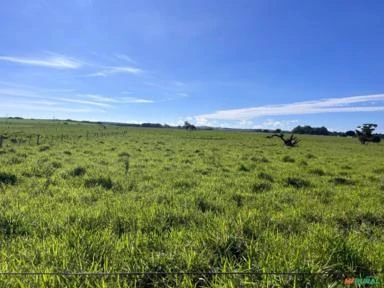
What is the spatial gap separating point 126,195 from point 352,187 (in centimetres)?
778

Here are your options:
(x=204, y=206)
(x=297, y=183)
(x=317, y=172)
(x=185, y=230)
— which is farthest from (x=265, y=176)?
(x=185, y=230)

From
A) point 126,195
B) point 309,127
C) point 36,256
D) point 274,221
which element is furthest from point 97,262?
point 309,127

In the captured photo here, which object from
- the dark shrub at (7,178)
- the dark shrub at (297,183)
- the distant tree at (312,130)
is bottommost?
the dark shrub at (7,178)

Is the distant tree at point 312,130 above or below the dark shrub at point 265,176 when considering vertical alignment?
above

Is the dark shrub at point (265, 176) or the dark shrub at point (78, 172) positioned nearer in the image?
the dark shrub at point (78, 172)

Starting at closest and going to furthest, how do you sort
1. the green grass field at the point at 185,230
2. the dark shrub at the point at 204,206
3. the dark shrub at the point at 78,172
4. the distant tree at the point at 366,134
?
the green grass field at the point at 185,230
the dark shrub at the point at 204,206
the dark shrub at the point at 78,172
the distant tree at the point at 366,134

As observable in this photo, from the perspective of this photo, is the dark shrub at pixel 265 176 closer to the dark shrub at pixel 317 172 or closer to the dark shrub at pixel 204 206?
the dark shrub at pixel 317 172

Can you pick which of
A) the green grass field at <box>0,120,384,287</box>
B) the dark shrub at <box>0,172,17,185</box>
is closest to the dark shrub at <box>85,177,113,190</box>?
the green grass field at <box>0,120,384,287</box>

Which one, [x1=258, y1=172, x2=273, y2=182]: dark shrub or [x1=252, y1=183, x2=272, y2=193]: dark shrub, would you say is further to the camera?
[x1=258, y1=172, x2=273, y2=182]: dark shrub

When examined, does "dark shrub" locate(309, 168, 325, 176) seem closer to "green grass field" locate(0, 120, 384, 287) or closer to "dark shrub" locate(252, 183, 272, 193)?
"green grass field" locate(0, 120, 384, 287)

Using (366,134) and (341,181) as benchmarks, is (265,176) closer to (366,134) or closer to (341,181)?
(341,181)

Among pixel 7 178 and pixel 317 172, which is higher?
pixel 317 172

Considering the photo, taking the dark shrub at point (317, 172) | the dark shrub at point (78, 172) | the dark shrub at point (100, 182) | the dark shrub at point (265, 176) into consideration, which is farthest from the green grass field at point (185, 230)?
the dark shrub at point (317, 172)

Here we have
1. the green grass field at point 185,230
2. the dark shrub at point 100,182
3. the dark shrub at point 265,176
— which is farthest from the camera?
the dark shrub at point 265,176
